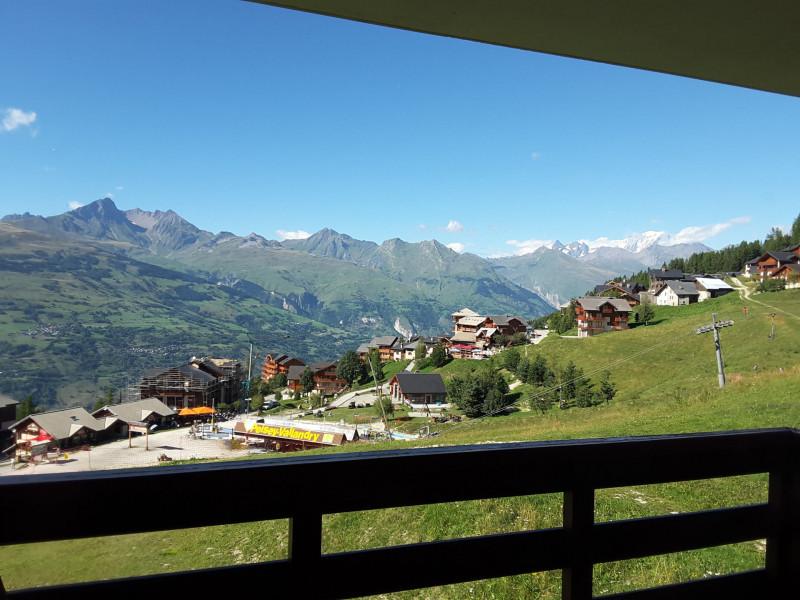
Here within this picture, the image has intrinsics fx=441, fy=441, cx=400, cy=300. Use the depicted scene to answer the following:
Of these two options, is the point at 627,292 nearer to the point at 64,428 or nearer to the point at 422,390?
the point at 422,390

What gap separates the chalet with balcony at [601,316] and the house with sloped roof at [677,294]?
279 inches

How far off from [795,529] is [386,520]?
4556 millimetres

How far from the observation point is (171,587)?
904 mm

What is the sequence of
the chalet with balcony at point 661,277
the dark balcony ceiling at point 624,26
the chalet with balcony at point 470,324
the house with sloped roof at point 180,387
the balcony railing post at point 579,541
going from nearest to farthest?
the balcony railing post at point 579,541 → the dark balcony ceiling at point 624,26 → the house with sloped roof at point 180,387 → the chalet with balcony at point 661,277 → the chalet with balcony at point 470,324

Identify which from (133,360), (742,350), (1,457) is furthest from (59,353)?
(742,350)

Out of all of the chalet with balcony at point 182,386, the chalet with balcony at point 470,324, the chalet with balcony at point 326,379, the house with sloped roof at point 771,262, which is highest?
the house with sloped roof at point 771,262

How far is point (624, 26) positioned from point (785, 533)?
195cm

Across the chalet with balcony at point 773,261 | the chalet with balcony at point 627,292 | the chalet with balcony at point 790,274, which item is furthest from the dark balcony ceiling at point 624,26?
the chalet with balcony at point 627,292

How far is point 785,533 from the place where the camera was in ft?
4.68

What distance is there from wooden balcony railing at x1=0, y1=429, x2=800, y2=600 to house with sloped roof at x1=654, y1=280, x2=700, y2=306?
62757 millimetres

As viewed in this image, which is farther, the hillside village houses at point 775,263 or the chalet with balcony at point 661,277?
the chalet with balcony at point 661,277

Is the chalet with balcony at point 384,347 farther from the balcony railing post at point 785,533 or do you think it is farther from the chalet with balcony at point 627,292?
the balcony railing post at point 785,533

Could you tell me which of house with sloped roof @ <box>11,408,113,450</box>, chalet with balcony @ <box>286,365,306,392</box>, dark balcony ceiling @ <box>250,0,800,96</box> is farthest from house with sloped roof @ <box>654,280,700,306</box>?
dark balcony ceiling @ <box>250,0,800,96</box>

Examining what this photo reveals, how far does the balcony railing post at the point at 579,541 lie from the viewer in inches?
47.7
